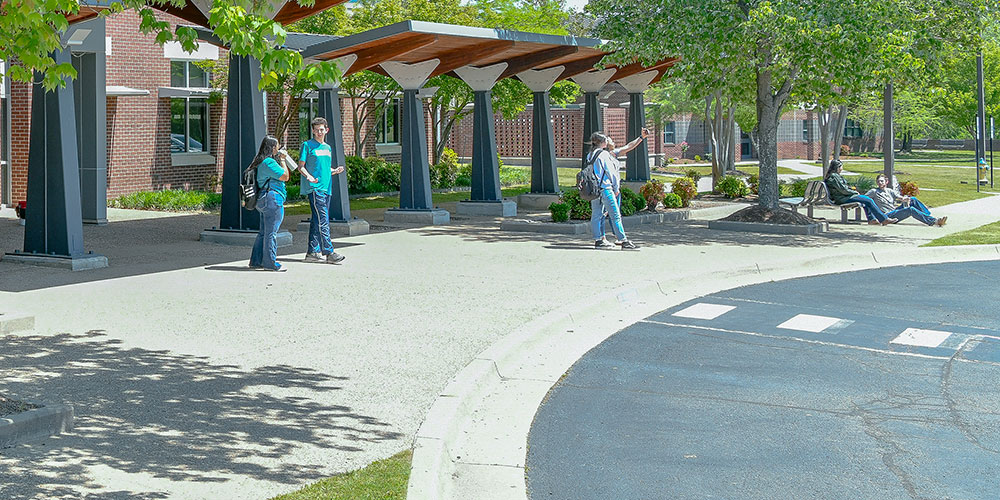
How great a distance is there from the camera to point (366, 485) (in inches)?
236

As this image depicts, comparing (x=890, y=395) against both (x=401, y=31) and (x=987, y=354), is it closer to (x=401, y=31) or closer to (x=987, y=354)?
(x=987, y=354)

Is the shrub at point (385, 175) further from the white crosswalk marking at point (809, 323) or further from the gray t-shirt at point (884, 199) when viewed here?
the white crosswalk marking at point (809, 323)

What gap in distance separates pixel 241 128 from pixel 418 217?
5026mm

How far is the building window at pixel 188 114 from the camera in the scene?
28.8 m

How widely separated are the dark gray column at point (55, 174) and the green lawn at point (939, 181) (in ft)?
63.2

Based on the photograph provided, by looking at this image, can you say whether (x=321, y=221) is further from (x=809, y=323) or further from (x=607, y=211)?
(x=809, y=323)

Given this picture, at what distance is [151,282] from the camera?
44.5 feet

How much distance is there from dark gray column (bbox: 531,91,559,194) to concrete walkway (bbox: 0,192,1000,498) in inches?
278

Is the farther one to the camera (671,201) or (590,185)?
(671,201)

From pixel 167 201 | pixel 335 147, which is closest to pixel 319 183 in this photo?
pixel 335 147

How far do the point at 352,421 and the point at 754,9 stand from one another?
1424 cm

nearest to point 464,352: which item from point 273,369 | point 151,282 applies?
point 273,369

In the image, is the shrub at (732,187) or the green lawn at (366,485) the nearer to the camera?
the green lawn at (366,485)

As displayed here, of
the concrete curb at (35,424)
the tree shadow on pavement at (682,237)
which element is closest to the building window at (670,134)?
the tree shadow on pavement at (682,237)
